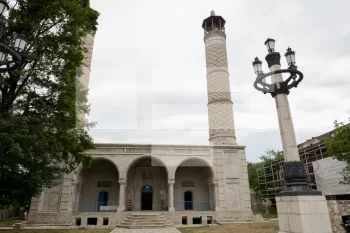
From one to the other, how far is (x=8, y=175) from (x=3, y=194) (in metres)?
1.11

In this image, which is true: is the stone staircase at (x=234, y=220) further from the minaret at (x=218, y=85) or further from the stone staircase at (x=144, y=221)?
the minaret at (x=218, y=85)

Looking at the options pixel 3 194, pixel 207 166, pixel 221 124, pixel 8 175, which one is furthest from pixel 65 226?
pixel 221 124

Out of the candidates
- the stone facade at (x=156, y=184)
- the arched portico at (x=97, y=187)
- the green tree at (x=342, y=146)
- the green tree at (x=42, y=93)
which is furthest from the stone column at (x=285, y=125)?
the arched portico at (x=97, y=187)

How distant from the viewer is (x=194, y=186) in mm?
17656

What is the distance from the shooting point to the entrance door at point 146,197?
1698 cm

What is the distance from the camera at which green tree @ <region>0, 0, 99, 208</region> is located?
812cm

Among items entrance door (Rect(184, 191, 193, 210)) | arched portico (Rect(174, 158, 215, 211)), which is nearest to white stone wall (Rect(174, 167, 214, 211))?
arched portico (Rect(174, 158, 215, 211))

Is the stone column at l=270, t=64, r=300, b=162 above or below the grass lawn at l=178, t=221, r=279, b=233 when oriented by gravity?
above

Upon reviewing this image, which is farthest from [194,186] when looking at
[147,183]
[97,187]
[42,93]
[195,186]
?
[42,93]

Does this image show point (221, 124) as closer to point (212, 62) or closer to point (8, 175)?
point (212, 62)

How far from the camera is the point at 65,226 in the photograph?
44.3 feet

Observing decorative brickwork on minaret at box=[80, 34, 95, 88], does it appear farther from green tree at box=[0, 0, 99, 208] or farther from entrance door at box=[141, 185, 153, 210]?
entrance door at box=[141, 185, 153, 210]

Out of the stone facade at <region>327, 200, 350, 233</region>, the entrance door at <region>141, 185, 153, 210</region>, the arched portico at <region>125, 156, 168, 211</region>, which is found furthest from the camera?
the entrance door at <region>141, 185, 153, 210</region>

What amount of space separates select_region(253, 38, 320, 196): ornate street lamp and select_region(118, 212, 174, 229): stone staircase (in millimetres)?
8282
